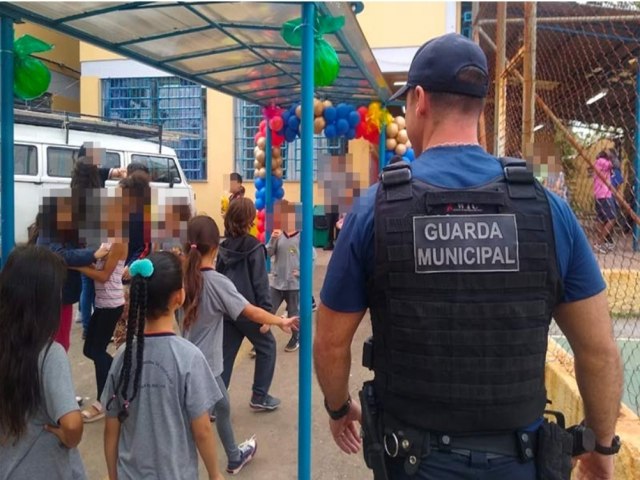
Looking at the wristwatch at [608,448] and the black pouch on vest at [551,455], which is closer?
the black pouch on vest at [551,455]

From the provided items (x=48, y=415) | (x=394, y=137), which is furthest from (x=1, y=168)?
(x=394, y=137)

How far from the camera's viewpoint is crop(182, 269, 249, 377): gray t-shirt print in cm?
331

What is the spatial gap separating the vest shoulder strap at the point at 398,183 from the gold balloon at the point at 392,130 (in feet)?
19.6

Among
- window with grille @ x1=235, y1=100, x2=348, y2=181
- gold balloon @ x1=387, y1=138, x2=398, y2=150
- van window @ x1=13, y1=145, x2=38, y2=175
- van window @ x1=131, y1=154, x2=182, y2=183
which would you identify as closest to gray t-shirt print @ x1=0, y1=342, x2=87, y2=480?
gold balloon @ x1=387, y1=138, x2=398, y2=150

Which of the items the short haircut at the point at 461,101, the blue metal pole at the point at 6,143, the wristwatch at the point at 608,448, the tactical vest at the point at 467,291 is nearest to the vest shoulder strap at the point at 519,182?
the tactical vest at the point at 467,291

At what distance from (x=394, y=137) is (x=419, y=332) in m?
6.23

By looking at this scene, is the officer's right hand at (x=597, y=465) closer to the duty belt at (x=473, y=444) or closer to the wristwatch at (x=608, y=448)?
the wristwatch at (x=608, y=448)

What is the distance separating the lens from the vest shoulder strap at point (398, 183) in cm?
155

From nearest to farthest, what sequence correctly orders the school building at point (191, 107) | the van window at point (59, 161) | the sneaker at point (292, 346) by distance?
the sneaker at point (292, 346), the van window at point (59, 161), the school building at point (191, 107)

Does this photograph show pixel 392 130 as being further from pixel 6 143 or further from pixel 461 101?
pixel 461 101

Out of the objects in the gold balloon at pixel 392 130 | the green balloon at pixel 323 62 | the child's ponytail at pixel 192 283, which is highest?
the gold balloon at pixel 392 130

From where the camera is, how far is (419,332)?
1531 mm

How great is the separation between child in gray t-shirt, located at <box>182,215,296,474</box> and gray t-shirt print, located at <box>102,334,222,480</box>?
104 cm

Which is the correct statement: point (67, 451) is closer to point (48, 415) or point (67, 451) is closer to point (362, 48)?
point (48, 415)
